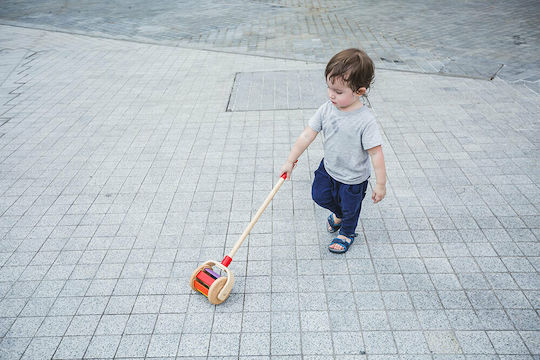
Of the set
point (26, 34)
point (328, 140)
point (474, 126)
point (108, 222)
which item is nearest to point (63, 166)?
point (108, 222)

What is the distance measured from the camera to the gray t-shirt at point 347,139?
2.49 meters

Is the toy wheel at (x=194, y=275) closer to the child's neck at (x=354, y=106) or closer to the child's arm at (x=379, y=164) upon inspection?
the child's arm at (x=379, y=164)

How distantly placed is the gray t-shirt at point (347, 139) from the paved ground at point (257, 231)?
0.83 m

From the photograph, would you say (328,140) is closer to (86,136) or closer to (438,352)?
(438,352)

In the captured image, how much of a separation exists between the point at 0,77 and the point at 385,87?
25.3 ft

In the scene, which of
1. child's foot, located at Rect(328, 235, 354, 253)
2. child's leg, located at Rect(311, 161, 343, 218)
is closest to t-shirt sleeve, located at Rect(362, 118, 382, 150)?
child's leg, located at Rect(311, 161, 343, 218)

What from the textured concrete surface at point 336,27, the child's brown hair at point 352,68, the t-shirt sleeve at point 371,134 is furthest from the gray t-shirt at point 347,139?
the textured concrete surface at point 336,27

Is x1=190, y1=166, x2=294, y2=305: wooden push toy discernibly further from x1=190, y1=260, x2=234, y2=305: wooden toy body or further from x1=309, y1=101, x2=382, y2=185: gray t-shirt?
x1=309, y1=101, x2=382, y2=185: gray t-shirt

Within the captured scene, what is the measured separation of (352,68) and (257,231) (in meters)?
1.86

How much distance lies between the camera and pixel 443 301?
8.91 feet

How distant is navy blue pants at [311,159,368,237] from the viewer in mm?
2865

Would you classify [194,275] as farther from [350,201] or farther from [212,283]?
[350,201]

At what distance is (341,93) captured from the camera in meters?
2.35

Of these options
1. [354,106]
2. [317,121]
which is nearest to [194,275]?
[317,121]
